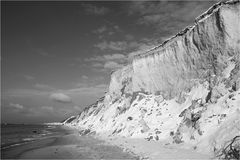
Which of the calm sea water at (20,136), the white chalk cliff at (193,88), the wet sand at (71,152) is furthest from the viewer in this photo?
the calm sea water at (20,136)

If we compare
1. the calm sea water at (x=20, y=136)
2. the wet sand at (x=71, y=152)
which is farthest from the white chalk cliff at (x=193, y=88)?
the calm sea water at (x=20, y=136)

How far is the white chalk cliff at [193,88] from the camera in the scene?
19.5m

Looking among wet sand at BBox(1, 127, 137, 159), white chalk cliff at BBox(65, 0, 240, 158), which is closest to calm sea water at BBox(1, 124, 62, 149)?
wet sand at BBox(1, 127, 137, 159)

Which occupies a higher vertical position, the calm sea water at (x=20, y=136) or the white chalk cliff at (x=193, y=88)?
the white chalk cliff at (x=193, y=88)

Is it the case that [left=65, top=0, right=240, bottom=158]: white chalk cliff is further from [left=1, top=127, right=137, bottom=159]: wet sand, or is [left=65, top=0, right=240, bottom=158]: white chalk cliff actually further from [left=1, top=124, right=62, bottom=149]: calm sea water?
[left=1, top=124, right=62, bottom=149]: calm sea water

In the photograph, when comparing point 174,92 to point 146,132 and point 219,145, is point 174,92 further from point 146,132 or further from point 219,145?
point 219,145

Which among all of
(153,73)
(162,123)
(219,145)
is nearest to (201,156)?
(219,145)

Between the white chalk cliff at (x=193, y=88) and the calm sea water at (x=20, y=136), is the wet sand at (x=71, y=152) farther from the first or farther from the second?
the calm sea water at (x=20, y=136)

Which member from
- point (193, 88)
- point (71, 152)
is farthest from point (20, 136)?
point (193, 88)

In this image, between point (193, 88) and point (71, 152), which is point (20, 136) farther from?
point (193, 88)

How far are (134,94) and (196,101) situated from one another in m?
18.3

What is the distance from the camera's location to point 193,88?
2902 cm

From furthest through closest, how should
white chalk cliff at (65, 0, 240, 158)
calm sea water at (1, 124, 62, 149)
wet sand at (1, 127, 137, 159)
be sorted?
calm sea water at (1, 124, 62, 149) < wet sand at (1, 127, 137, 159) < white chalk cliff at (65, 0, 240, 158)

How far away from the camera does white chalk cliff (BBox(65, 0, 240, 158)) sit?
19.5m
